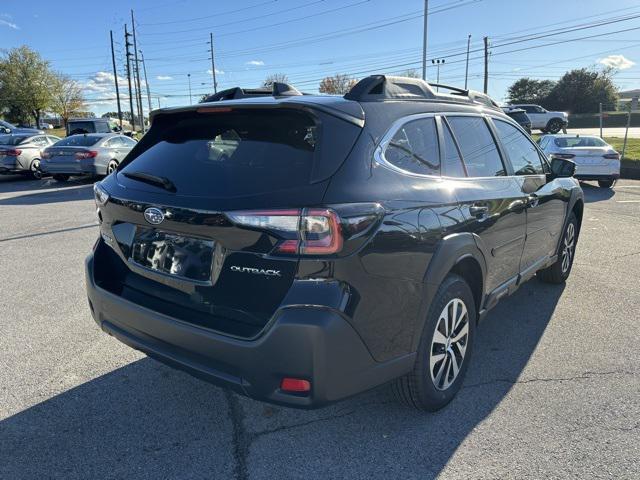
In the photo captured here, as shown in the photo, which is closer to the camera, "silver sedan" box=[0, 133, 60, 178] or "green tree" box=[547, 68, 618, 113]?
"silver sedan" box=[0, 133, 60, 178]

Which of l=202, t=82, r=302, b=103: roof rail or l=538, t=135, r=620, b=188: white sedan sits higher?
l=202, t=82, r=302, b=103: roof rail

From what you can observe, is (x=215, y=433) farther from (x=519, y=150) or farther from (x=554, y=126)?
(x=554, y=126)

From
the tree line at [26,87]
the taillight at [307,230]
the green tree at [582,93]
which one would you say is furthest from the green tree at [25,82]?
the taillight at [307,230]

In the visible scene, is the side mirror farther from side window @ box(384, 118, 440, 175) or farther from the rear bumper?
the rear bumper

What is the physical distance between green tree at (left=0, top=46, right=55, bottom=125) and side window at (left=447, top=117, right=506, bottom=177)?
2820 inches

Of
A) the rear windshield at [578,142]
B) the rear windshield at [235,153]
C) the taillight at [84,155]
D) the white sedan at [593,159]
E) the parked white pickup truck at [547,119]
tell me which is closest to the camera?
the rear windshield at [235,153]

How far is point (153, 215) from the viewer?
8.26ft

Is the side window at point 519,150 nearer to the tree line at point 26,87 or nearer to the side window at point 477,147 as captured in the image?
the side window at point 477,147

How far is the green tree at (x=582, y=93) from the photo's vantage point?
205 feet

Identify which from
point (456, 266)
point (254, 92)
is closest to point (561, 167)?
point (456, 266)

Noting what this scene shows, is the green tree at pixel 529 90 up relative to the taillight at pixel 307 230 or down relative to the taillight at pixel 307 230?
up

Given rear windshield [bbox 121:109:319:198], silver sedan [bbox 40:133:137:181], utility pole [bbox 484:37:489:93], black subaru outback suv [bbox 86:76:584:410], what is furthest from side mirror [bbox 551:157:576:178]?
utility pole [bbox 484:37:489:93]

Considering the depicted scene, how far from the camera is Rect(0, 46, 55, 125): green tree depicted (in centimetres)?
6225

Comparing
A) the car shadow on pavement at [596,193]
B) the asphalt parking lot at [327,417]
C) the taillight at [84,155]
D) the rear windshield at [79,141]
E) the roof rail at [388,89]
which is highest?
the roof rail at [388,89]
